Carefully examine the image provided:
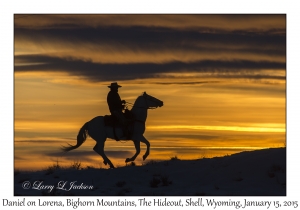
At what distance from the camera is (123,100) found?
29906 millimetres

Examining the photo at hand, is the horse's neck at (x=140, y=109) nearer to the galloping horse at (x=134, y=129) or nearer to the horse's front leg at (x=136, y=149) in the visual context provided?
the galloping horse at (x=134, y=129)

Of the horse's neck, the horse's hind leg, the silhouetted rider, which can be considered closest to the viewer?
the silhouetted rider

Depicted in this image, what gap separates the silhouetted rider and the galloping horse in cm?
60

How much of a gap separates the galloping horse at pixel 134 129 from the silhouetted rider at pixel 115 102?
598 mm

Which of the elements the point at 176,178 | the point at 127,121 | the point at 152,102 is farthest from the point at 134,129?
the point at 176,178

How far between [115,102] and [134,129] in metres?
1.30

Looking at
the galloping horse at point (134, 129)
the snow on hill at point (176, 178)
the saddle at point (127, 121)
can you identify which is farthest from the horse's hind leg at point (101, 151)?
the snow on hill at point (176, 178)

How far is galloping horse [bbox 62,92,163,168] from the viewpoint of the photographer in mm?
29984

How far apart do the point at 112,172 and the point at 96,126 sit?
3860 millimetres

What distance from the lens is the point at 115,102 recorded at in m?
29.5

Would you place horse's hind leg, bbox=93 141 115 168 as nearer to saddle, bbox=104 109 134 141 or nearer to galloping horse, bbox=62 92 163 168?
galloping horse, bbox=62 92 163 168

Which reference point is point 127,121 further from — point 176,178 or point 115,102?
point 176,178

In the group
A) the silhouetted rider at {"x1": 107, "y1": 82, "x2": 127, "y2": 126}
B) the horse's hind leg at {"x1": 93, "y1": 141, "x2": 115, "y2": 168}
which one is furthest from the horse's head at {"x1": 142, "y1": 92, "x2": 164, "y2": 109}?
the horse's hind leg at {"x1": 93, "y1": 141, "x2": 115, "y2": 168}
